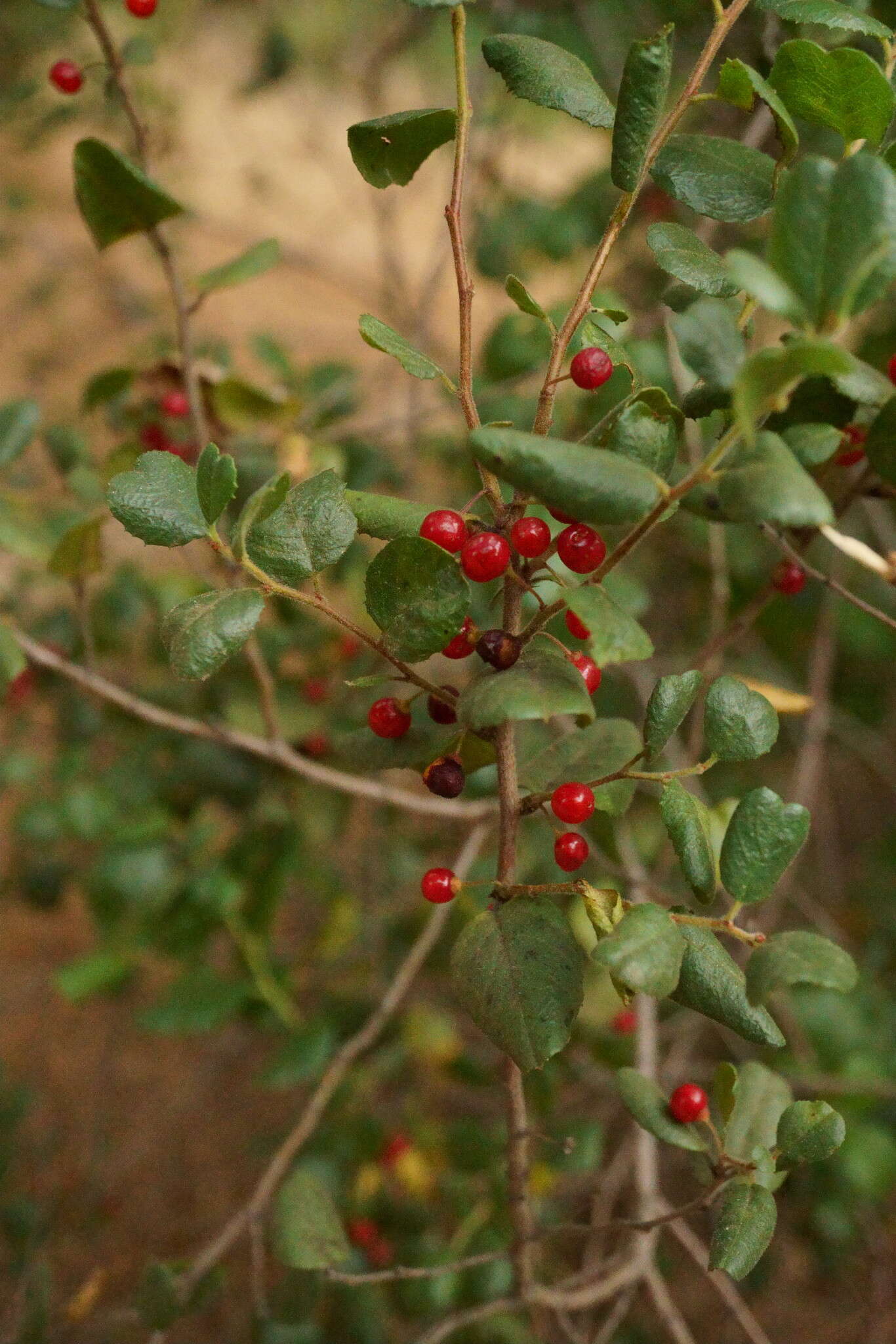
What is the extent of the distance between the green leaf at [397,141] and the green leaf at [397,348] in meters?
0.09

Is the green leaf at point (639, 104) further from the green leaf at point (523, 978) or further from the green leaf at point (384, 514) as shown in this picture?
the green leaf at point (523, 978)

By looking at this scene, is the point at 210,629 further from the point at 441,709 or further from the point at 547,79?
the point at 547,79

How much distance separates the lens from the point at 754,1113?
0.62 meters

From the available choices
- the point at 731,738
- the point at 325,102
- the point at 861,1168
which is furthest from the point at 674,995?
the point at 325,102

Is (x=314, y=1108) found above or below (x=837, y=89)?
below

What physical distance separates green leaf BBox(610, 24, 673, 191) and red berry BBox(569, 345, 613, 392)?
0.08 metres

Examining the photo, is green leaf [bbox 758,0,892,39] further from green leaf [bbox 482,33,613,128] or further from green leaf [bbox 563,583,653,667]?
green leaf [bbox 563,583,653,667]

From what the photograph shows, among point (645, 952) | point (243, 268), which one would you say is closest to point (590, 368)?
point (645, 952)

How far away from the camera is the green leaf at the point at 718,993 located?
1.55 ft

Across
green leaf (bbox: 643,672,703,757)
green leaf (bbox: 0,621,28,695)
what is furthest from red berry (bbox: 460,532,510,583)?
green leaf (bbox: 0,621,28,695)

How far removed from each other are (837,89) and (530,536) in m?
0.27

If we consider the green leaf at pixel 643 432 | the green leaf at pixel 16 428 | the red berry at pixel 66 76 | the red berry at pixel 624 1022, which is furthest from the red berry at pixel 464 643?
the red berry at pixel 624 1022

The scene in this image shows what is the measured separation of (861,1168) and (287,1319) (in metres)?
0.78

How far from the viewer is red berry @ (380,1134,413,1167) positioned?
4.62 feet
